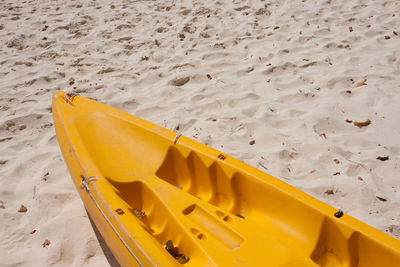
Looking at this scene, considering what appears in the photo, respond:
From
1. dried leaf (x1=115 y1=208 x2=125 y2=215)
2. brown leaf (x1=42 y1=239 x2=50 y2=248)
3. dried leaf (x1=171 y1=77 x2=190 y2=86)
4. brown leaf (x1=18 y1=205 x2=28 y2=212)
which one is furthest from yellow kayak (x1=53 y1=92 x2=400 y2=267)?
dried leaf (x1=171 y1=77 x2=190 y2=86)

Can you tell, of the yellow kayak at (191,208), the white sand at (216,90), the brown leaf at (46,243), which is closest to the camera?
the yellow kayak at (191,208)

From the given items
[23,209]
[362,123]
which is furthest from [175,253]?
[362,123]

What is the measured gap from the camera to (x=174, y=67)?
3869 mm

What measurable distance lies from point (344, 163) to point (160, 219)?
1.41 metres

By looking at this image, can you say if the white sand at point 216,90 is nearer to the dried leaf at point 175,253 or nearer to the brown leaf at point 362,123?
the brown leaf at point 362,123

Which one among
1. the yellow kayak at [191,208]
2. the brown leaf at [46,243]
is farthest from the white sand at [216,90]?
the yellow kayak at [191,208]

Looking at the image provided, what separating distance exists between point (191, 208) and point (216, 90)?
5.81 feet

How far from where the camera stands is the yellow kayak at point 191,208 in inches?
61.8

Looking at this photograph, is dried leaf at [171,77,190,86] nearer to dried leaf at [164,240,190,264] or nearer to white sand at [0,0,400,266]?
white sand at [0,0,400,266]

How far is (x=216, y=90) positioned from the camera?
3424 mm

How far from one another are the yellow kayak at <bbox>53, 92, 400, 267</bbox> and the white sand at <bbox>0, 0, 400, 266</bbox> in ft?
1.40

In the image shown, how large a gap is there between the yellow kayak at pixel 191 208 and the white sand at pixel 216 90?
0.43 metres

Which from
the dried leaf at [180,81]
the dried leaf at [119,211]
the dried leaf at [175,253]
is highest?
the dried leaf at [119,211]

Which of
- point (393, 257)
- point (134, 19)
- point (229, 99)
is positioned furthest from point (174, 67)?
point (393, 257)
